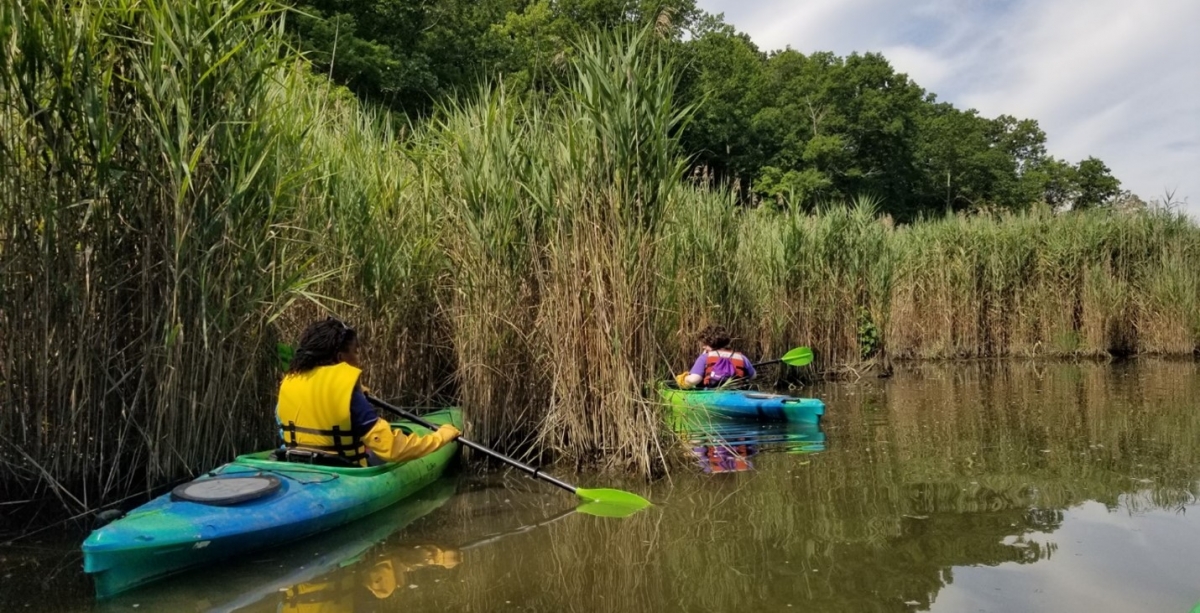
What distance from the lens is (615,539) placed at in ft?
13.3

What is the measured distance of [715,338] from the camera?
7516 mm

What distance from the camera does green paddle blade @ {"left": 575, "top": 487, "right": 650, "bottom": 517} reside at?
4.27 metres

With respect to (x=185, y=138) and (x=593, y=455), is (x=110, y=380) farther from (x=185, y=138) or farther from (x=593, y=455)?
(x=593, y=455)

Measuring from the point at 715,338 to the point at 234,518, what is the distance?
193 inches

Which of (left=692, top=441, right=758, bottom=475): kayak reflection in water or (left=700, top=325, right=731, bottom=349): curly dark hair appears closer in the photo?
(left=692, top=441, right=758, bottom=475): kayak reflection in water

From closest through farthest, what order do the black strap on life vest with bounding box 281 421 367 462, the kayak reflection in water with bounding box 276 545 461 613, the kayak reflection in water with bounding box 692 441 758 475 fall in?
the kayak reflection in water with bounding box 276 545 461 613 < the black strap on life vest with bounding box 281 421 367 462 < the kayak reflection in water with bounding box 692 441 758 475

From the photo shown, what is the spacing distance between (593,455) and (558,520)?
0.84 meters

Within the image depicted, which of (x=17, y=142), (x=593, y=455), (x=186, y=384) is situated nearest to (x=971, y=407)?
(x=593, y=455)

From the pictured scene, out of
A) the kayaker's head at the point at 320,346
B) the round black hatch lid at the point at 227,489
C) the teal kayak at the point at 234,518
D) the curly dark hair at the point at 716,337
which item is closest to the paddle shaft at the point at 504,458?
the teal kayak at the point at 234,518

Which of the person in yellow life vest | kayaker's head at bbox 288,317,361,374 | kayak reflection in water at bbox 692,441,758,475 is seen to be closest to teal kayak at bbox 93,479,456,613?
the person in yellow life vest

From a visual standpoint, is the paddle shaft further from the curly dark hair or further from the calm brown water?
the curly dark hair

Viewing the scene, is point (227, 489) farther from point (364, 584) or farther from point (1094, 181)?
point (1094, 181)

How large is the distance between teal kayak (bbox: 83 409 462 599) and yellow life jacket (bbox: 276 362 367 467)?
0.62 feet

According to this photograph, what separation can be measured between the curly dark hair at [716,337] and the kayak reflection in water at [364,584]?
4.15 meters
